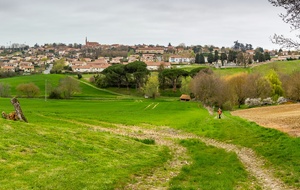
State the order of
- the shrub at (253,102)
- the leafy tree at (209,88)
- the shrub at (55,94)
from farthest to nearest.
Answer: the shrub at (55,94), the leafy tree at (209,88), the shrub at (253,102)

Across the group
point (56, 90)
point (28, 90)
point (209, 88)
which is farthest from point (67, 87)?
point (209, 88)

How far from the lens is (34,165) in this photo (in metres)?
14.2

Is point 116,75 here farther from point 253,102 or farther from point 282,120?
point 282,120

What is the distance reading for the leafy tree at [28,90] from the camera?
111688 millimetres

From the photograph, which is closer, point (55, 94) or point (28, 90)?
point (55, 94)

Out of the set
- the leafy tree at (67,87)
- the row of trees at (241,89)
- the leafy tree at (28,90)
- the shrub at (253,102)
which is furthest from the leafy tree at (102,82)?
the shrub at (253,102)

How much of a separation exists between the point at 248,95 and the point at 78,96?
193 feet

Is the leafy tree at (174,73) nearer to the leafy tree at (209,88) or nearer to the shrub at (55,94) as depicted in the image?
the leafy tree at (209,88)

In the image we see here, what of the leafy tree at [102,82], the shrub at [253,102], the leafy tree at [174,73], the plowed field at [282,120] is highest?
the leafy tree at [174,73]

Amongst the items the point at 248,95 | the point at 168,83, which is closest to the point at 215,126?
the point at 248,95

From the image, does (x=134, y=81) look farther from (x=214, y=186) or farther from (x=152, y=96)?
(x=214, y=186)

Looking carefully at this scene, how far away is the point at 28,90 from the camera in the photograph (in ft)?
367

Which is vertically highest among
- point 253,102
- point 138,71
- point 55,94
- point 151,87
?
point 138,71

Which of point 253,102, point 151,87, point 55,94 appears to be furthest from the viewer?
point 151,87
